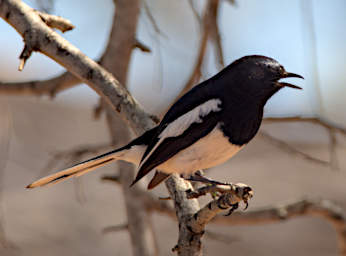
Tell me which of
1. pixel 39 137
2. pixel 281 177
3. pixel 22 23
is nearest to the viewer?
pixel 22 23

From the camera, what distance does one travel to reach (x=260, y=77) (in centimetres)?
265

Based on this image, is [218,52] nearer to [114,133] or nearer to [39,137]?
[114,133]

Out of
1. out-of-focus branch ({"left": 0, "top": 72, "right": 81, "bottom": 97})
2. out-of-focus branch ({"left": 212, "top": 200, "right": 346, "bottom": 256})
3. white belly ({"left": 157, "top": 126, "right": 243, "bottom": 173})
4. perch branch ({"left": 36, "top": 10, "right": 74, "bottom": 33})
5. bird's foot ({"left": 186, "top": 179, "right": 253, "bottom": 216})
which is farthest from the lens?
out-of-focus branch ({"left": 212, "top": 200, "right": 346, "bottom": 256})

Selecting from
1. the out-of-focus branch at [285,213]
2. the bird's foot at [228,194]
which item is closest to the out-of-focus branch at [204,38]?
the out-of-focus branch at [285,213]

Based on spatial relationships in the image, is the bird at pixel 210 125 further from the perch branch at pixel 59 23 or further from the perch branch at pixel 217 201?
the perch branch at pixel 59 23

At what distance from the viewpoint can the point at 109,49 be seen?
3.88 metres

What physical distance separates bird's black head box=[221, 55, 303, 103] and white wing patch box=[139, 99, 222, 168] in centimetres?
16

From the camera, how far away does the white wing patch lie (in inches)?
101

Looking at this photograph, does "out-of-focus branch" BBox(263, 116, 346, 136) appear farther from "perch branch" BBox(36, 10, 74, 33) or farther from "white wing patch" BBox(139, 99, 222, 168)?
"perch branch" BBox(36, 10, 74, 33)

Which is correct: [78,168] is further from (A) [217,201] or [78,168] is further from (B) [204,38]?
(B) [204,38]

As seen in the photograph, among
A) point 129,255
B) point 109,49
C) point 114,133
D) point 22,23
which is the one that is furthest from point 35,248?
point 22,23

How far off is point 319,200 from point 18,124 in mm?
8038

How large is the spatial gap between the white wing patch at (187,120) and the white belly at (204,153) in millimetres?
99

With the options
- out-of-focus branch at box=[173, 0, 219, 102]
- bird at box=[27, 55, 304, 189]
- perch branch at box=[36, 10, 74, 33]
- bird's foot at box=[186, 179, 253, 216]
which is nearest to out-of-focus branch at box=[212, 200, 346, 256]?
out-of-focus branch at box=[173, 0, 219, 102]
